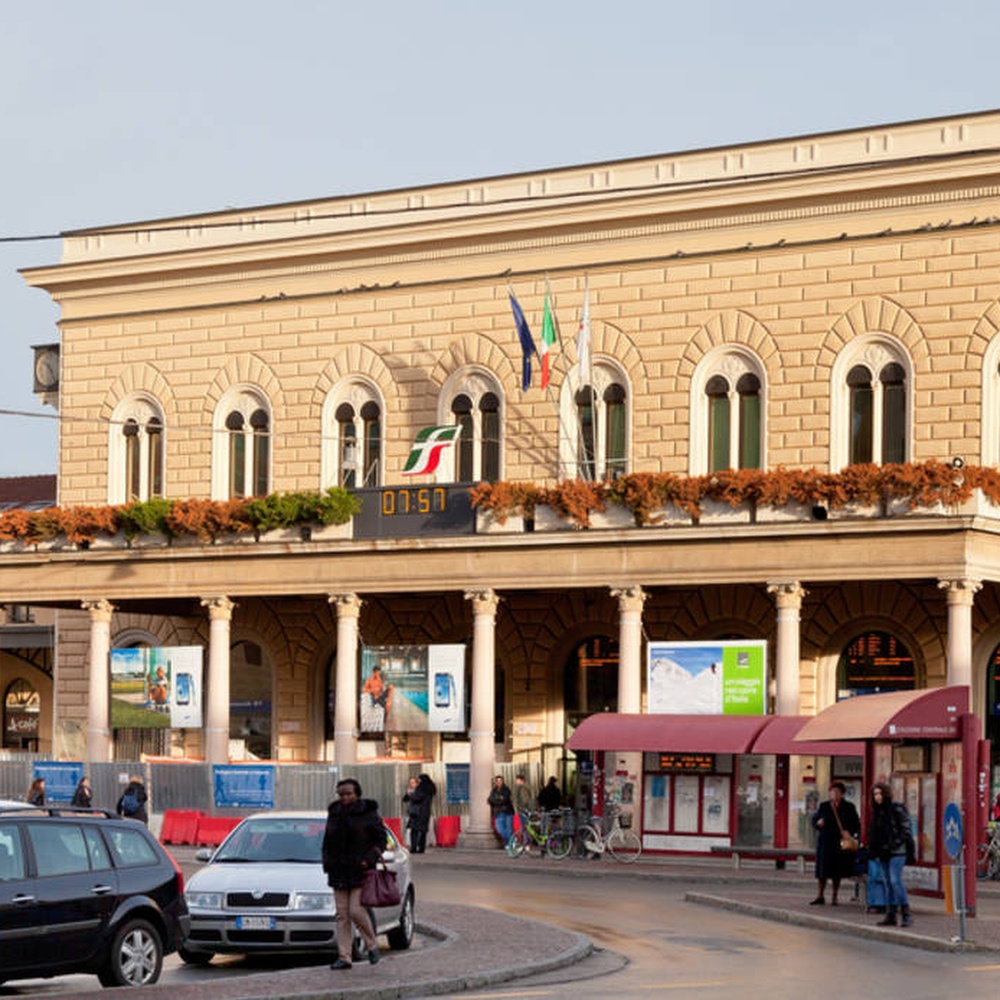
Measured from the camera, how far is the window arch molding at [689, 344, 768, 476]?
152ft

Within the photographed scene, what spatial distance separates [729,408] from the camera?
46812mm

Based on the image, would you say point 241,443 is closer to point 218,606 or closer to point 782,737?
point 218,606

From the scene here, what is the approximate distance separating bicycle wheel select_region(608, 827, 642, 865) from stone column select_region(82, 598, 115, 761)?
12606mm

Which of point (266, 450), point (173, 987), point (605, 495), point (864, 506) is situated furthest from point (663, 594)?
point (173, 987)

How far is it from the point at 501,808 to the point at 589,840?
7.64 ft

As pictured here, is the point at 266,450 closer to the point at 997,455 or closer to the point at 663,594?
the point at 663,594

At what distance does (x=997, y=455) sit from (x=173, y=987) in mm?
27514

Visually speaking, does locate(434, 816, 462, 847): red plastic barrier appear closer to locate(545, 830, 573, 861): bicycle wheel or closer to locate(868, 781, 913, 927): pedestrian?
locate(545, 830, 573, 861): bicycle wheel

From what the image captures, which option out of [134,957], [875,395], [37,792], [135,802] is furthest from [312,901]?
[875,395]

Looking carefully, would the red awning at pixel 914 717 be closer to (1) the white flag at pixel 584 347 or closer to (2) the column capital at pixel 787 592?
(2) the column capital at pixel 787 592

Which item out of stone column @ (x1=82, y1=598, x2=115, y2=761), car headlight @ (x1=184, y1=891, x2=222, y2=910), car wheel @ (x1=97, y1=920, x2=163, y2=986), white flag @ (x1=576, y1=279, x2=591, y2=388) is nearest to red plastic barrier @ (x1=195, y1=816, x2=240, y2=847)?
stone column @ (x1=82, y1=598, x2=115, y2=761)

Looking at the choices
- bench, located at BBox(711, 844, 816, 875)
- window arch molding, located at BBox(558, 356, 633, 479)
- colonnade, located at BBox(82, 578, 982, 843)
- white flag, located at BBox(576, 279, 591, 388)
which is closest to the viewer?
bench, located at BBox(711, 844, 816, 875)

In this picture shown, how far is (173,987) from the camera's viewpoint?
19.5m

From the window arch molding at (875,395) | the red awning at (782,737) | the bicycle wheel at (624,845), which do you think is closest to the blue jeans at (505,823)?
the bicycle wheel at (624,845)
